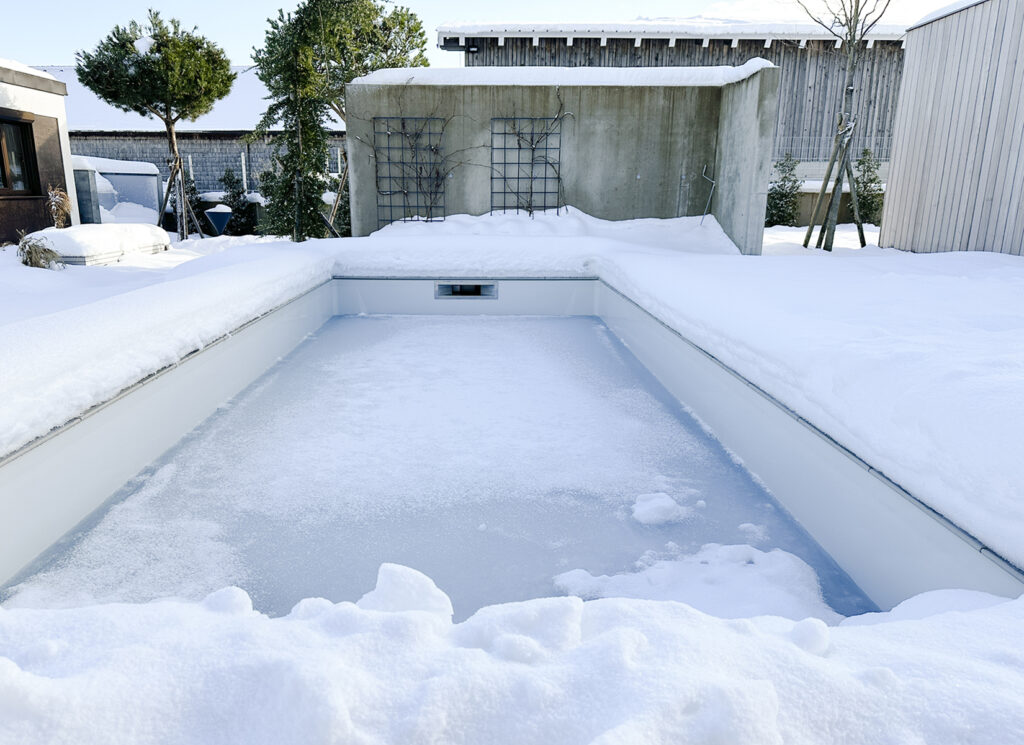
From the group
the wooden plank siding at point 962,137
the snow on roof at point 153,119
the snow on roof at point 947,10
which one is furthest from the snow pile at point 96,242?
the snow on roof at point 947,10

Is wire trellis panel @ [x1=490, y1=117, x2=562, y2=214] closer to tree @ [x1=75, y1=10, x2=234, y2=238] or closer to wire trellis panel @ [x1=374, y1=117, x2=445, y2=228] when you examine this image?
wire trellis panel @ [x1=374, y1=117, x2=445, y2=228]

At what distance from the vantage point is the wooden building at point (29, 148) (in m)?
7.43

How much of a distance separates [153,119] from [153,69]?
365 centimetres

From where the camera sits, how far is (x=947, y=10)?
18.1ft

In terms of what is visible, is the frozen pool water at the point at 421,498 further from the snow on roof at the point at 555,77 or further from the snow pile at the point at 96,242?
the snow pile at the point at 96,242

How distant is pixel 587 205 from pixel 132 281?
4.15 m

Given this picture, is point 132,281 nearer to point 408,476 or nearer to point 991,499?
point 408,476

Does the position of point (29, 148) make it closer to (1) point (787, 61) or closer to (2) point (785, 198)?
(2) point (785, 198)

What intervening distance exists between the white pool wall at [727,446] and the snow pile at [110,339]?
0.06m

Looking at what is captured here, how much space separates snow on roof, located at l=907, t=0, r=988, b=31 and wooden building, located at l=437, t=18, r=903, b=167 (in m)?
4.75

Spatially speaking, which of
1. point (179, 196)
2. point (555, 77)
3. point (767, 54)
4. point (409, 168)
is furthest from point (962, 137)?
A: point (179, 196)

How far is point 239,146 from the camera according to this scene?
14.1 m

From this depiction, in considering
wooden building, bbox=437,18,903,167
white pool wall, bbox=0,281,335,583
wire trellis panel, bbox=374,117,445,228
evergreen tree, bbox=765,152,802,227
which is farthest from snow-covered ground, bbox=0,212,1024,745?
wooden building, bbox=437,18,903,167

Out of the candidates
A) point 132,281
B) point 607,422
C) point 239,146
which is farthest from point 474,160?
point 239,146
